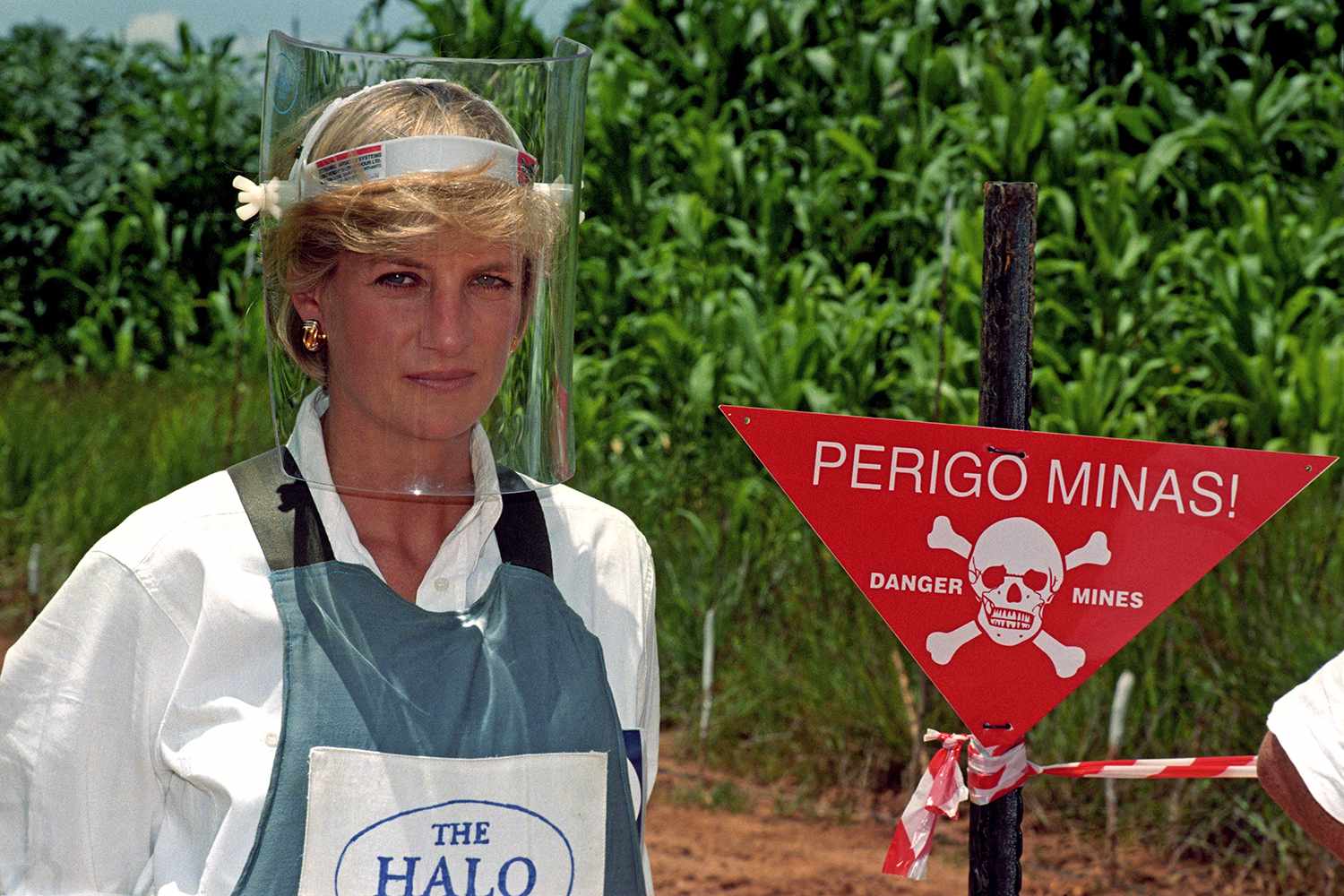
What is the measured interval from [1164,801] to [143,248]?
7838 millimetres

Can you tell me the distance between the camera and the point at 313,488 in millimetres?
1830

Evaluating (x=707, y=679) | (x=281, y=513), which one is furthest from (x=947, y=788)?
(x=707, y=679)

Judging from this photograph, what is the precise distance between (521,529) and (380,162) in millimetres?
450

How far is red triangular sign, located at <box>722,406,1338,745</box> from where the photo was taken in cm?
212

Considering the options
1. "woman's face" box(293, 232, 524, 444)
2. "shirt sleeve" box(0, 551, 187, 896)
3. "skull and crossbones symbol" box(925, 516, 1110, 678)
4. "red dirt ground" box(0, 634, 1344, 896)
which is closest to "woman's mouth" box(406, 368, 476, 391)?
"woman's face" box(293, 232, 524, 444)

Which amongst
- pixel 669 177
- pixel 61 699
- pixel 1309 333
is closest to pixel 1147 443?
pixel 61 699

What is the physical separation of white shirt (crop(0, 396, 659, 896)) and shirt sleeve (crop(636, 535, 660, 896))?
436 mm

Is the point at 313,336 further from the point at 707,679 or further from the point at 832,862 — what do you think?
the point at 707,679

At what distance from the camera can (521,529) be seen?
6.25 ft

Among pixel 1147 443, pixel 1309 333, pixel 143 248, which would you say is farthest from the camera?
pixel 143 248

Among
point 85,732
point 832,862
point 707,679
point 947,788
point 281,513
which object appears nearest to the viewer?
point 85,732

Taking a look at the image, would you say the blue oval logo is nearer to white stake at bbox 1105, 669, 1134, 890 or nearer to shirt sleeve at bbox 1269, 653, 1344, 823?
shirt sleeve at bbox 1269, 653, 1344, 823

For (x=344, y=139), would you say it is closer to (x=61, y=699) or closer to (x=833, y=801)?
(x=61, y=699)

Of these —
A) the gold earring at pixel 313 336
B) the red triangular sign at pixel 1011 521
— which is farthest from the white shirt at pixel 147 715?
the red triangular sign at pixel 1011 521
